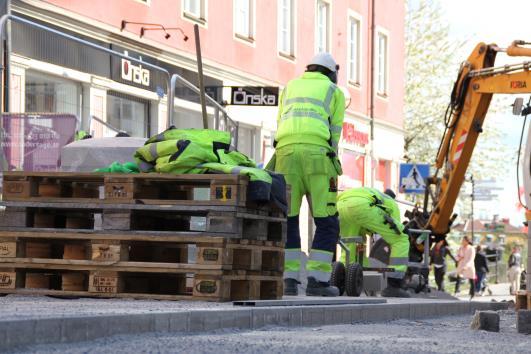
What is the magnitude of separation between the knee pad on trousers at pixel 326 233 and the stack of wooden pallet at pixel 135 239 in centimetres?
158

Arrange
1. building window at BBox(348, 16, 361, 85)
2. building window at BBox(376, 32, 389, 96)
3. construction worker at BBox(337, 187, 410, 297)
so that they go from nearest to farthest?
construction worker at BBox(337, 187, 410, 297) < building window at BBox(348, 16, 361, 85) < building window at BBox(376, 32, 389, 96)

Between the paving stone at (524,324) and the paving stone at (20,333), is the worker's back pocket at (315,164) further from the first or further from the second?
the paving stone at (20,333)

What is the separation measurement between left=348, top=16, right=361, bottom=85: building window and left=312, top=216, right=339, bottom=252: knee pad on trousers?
23.7 meters

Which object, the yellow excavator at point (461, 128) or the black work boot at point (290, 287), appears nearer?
the black work boot at point (290, 287)

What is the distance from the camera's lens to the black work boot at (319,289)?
13570 millimetres

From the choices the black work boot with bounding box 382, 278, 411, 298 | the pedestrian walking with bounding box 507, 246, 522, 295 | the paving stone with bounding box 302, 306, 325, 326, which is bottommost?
the pedestrian walking with bounding box 507, 246, 522, 295

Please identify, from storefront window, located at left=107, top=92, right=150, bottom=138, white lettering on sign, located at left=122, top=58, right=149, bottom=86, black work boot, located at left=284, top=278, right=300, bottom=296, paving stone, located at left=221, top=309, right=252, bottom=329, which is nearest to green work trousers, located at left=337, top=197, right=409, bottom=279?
white lettering on sign, located at left=122, top=58, right=149, bottom=86

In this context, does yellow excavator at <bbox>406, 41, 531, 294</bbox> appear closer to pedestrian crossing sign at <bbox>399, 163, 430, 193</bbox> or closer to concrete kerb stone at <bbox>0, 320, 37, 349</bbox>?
pedestrian crossing sign at <bbox>399, 163, 430, 193</bbox>

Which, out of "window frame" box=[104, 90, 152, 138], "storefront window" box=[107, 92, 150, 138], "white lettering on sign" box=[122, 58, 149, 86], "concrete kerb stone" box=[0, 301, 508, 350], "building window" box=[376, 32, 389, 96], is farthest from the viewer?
"building window" box=[376, 32, 389, 96]

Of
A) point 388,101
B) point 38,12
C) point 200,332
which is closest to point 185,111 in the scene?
point 38,12

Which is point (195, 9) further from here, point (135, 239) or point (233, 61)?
point (135, 239)

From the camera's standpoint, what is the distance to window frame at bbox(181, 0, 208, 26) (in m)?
26.2

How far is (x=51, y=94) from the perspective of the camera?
65.2 feet

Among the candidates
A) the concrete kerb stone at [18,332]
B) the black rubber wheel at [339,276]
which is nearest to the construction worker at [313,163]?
the black rubber wheel at [339,276]
